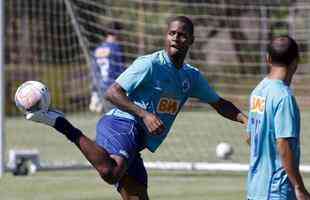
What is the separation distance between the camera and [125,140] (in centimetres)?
859

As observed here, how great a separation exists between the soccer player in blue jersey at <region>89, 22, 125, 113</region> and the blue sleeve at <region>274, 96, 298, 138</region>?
9134 mm

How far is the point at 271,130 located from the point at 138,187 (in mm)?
2317

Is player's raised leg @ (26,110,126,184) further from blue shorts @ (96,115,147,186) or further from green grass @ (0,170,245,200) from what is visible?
green grass @ (0,170,245,200)

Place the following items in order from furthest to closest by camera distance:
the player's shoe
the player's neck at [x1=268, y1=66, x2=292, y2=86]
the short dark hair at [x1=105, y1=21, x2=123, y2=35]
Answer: the short dark hair at [x1=105, y1=21, x2=123, y2=35] < the player's shoe < the player's neck at [x1=268, y1=66, x2=292, y2=86]

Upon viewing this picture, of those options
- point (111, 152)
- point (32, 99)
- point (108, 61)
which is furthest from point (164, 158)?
point (32, 99)

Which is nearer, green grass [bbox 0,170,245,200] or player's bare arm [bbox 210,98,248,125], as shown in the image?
player's bare arm [bbox 210,98,248,125]

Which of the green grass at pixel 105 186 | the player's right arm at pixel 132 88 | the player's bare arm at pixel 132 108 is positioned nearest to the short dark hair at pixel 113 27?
the green grass at pixel 105 186

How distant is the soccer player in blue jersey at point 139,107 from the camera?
330 inches

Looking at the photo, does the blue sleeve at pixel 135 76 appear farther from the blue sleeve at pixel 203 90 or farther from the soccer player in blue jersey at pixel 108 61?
the soccer player in blue jersey at pixel 108 61

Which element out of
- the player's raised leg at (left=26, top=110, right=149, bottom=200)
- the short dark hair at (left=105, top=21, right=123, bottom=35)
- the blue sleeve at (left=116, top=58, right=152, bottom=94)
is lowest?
the short dark hair at (left=105, top=21, right=123, bottom=35)

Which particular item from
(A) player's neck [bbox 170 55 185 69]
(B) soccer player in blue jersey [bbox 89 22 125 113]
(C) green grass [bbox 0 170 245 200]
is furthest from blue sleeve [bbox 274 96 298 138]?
(B) soccer player in blue jersey [bbox 89 22 125 113]

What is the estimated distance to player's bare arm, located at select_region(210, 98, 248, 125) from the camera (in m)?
8.72

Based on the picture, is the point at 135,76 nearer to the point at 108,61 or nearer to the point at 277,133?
the point at 277,133

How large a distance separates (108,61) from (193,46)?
1.59m
